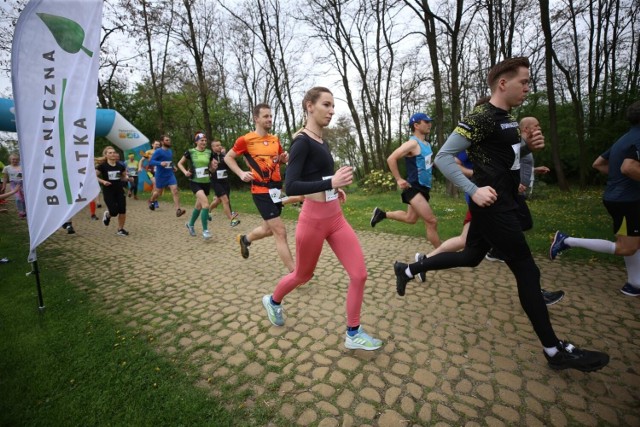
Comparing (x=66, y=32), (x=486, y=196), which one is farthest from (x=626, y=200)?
(x=66, y=32)

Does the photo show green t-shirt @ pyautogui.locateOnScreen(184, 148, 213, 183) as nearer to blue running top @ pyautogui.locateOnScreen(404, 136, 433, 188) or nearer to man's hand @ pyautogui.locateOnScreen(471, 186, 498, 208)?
blue running top @ pyautogui.locateOnScreen(404, 136, 433, 188)

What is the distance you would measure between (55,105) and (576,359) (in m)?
5.24

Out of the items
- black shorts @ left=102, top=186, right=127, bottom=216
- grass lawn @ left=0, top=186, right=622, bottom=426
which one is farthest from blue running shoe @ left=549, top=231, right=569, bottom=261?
black shorts @ left=102, top=186, right=127, bottom=216

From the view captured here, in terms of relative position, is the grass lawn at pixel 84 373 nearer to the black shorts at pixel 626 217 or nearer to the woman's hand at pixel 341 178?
the woman's hand at pixel 341 178

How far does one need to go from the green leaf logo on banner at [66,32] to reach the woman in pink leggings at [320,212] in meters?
2.86

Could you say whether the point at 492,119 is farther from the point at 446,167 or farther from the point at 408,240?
the point at 408,240

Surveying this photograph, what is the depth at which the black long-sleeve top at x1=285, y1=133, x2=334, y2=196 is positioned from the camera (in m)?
2.21

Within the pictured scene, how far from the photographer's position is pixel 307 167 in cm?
247

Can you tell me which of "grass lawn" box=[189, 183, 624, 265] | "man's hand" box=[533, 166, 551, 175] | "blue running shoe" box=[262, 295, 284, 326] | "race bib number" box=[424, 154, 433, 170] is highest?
"race bib number" box=[424, 154, 433, 170]

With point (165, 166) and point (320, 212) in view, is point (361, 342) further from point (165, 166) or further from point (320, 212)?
point (165, 166)

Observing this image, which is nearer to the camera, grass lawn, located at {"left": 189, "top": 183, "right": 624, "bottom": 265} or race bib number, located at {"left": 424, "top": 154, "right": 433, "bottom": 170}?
race bib number, located at {"left": 424, "top": 154, "right": 433, "bottom": 170}

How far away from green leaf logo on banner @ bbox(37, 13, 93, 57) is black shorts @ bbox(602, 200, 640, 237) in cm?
609

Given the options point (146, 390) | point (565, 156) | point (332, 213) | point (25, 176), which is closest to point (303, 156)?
point (332, 213)

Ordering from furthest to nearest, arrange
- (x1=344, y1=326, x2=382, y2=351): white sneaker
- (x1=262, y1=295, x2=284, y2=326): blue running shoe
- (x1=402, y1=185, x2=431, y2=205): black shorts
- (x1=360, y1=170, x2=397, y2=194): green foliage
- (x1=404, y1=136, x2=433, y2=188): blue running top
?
(x1=360, y1=170, x2=397, y2=194): green foliage → (x1=402, y1=185, x2=431, y2=205): black shorts → (x1=404, y1=136, x2=433, y2=188): blue running top → (x1=262, y1=295, x2=284, y2=326): blue running shoe → (x1=344, y1=326, x2=382, y2=351): white sneaker
